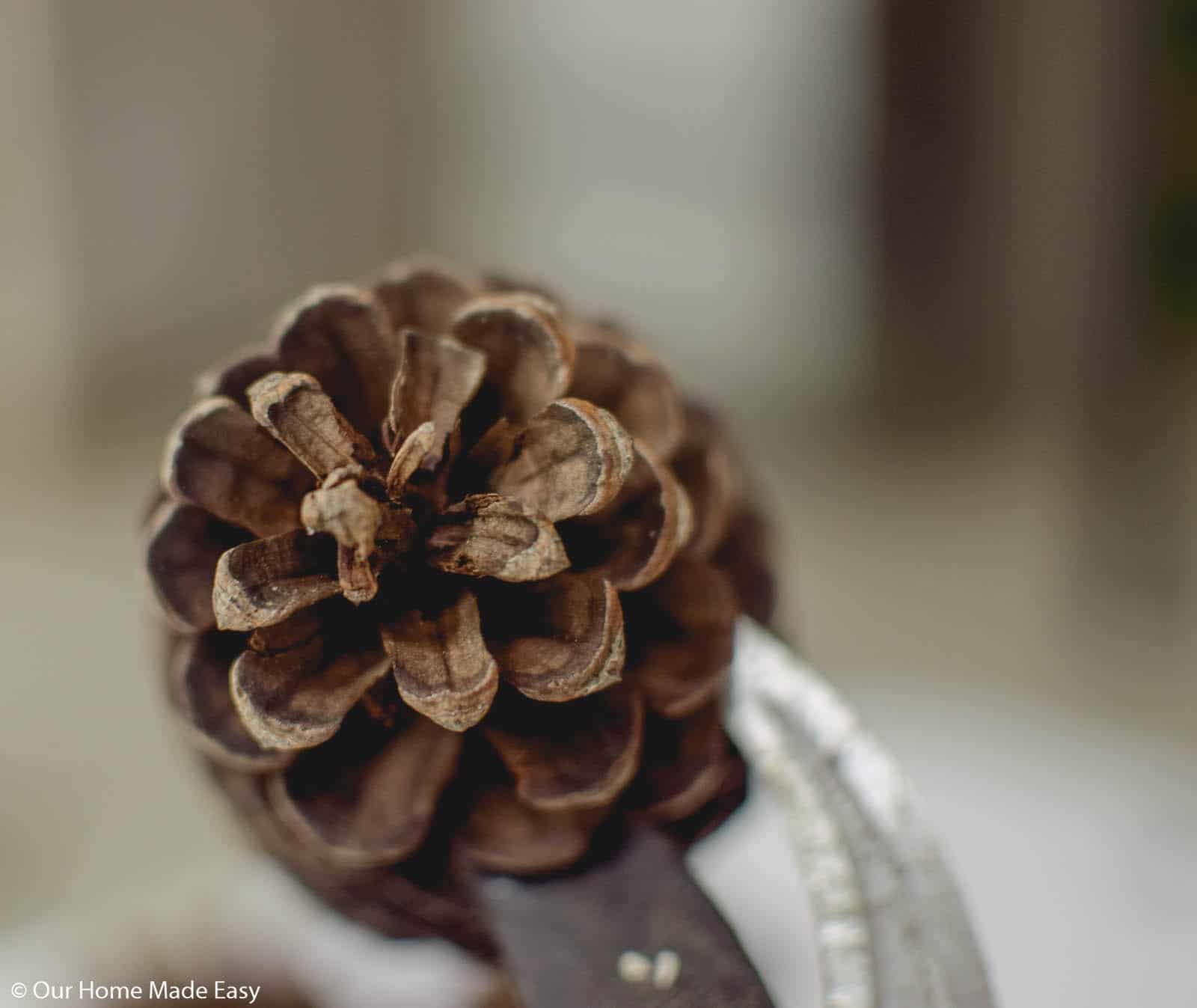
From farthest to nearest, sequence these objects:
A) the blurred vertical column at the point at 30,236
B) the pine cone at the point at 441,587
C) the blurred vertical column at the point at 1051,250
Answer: the blurred vertical column at the point at 1051,250 < the blurred vertical column at the point at 30,236 < the pine cone at the point at 441,587

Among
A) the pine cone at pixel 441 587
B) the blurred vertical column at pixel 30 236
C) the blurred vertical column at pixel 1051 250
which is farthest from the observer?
the blurred vertical column at pixel 1051 250

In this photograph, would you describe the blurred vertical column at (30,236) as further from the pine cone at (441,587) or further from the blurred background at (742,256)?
the pine cone at (441,587)

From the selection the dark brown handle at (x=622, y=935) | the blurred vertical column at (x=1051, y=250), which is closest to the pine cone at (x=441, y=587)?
the dark brown handle at (x=622, y=935)

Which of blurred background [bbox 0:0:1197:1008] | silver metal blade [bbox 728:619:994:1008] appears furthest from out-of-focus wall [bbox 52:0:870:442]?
silver metal blade [bbox 728:619:994:1008]

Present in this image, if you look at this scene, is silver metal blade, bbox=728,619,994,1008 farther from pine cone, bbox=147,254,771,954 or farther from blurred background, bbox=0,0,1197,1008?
blurred background, bbox=0,0,1197,1008

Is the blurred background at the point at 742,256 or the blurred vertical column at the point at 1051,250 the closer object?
the blurred background at the point at 742,256

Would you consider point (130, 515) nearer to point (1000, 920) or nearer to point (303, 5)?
point (303, 5)

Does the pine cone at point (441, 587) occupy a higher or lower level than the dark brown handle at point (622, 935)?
higher
